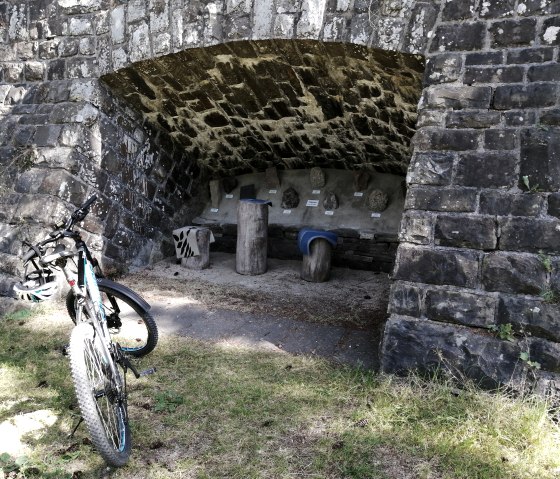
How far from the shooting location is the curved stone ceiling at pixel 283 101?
3.93m

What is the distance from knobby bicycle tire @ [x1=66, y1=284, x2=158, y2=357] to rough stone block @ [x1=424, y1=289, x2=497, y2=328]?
72.0 inches

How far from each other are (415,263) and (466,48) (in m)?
1.45

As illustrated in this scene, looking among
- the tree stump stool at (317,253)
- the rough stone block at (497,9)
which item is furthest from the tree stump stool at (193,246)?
the rough stone block at (497,9)

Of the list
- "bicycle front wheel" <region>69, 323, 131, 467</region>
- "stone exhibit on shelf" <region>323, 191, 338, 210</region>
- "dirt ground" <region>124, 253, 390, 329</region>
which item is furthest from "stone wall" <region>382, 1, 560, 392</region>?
"stone exhibit on shelf" <region>323, 191, 338, 210</region>

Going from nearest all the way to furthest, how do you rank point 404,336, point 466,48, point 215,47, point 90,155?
point 404,336 < point 466,48 < point 215,47 < point 90,155

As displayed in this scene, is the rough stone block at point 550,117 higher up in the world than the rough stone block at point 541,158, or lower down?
higher up

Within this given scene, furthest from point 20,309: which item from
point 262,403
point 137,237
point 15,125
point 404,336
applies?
point 404,336

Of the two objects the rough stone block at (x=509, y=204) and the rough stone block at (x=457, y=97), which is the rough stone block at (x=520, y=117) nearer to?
the rough stone block at (x=457, y=97)

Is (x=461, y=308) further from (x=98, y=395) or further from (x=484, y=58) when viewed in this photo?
(x=98, y=395)

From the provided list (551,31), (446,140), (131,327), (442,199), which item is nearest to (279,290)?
(131,327)

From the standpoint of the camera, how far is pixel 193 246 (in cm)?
547

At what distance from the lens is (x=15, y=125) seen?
487cm

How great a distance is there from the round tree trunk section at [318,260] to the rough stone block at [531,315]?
2.38 meters

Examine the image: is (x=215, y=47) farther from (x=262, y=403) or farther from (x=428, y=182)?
(x=262, y=403)
